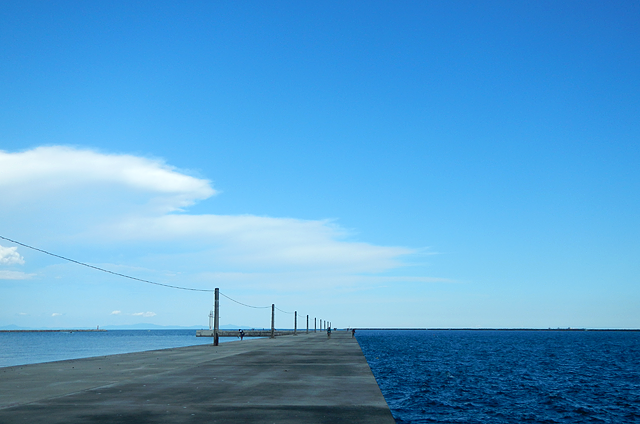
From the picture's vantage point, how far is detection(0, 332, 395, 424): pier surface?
40.7 ft

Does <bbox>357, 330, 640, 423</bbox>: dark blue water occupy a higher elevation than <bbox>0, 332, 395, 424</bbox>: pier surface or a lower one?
lower

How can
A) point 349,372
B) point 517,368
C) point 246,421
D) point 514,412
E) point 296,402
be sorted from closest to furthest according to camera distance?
point 246,421
point 296,402
point 349,372
point 514,412
point 517,368

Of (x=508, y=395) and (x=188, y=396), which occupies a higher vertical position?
(x=188, y=396)

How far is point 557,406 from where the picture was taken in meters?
28.3

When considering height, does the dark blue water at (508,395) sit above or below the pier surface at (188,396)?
below

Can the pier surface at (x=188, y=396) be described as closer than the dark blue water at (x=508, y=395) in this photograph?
Yes

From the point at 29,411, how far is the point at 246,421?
5.69m

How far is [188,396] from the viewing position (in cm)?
1562

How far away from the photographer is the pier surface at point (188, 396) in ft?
40.7

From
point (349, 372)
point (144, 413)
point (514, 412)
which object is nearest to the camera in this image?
point (144, 413)

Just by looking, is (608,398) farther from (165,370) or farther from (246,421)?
(246,421)

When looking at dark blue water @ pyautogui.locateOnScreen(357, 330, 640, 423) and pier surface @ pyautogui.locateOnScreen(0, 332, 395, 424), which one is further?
dark blue water @ pyautogui.locateOnScreen(357, 330, 640, 423)

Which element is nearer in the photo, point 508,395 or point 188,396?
point 188,396

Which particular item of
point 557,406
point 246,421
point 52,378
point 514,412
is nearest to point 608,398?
point 557,406
